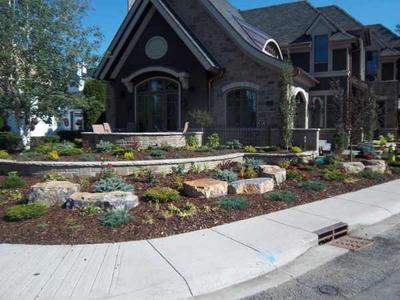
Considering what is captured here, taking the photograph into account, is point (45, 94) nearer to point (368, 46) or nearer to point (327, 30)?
point (327, 30)

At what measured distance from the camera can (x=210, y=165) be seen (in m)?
12.2

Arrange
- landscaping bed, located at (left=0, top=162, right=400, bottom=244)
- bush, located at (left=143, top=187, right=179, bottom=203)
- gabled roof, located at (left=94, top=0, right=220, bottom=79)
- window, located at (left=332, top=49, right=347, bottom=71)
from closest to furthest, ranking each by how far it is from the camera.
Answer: landscaping bed, located at (left=0, top=162, right=400, bottom=244), bush, located at (left=143, top=187, right=179, bottom=203), gabled roof, located at (left=94, top=0, right=220, bottom=79), window, located at (left=332, top=49, right=347, bottom=71)

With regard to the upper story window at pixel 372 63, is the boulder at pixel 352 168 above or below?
below

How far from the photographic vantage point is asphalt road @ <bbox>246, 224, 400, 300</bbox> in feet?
15.7

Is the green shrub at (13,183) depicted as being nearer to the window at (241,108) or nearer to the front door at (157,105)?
the front door at (157,105)

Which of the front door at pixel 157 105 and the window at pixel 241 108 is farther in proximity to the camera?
the front door at pixel 157 105

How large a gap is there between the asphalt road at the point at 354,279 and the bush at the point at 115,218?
2965mm

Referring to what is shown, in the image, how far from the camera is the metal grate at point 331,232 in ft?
22.6

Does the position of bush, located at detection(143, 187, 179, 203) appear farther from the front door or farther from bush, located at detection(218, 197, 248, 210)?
the front door

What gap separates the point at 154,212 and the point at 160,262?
2.28m

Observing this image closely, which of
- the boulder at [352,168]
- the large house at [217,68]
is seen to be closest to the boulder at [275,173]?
the boulder at [352,168]

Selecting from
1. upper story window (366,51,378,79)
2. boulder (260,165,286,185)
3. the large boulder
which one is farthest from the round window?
upper story window (366,51,378,79)

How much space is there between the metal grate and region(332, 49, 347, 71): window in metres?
17.8

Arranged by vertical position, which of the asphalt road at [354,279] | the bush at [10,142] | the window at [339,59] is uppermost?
the window at [339,59]
